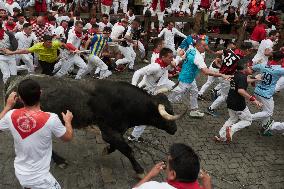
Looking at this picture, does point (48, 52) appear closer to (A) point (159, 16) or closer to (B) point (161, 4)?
(A) point (159, 16)

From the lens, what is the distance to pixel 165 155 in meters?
7.66

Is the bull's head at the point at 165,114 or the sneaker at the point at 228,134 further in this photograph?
the sneaker at the point at 228,134

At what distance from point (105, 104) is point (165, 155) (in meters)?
1.86

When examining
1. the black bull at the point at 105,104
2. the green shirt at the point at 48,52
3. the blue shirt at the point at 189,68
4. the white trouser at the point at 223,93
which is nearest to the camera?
the black bull at the point at 105,104

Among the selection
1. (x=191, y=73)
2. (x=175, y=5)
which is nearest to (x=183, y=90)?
A: (x=191, y=73)

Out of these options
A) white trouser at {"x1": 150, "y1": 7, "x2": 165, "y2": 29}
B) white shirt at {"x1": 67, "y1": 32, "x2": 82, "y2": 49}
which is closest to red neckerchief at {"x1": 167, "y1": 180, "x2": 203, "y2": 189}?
white shirt at {"x1": 67, "y1": 32, "x2": 82, "y2": 49}

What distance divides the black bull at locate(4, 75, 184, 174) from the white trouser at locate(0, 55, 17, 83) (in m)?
3.56

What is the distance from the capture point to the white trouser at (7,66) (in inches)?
399

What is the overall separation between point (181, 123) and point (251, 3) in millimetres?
11573

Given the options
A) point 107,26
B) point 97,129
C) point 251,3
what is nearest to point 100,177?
point 97,129

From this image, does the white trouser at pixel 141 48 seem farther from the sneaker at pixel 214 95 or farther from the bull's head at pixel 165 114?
the bull's head at pixel 165 114

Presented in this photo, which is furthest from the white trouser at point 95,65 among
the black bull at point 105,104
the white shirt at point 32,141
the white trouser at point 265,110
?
the white shirt at point 32,141

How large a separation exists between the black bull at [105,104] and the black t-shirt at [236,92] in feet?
6.07

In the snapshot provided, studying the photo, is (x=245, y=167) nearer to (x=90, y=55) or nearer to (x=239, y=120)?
(x=239, y=120)
